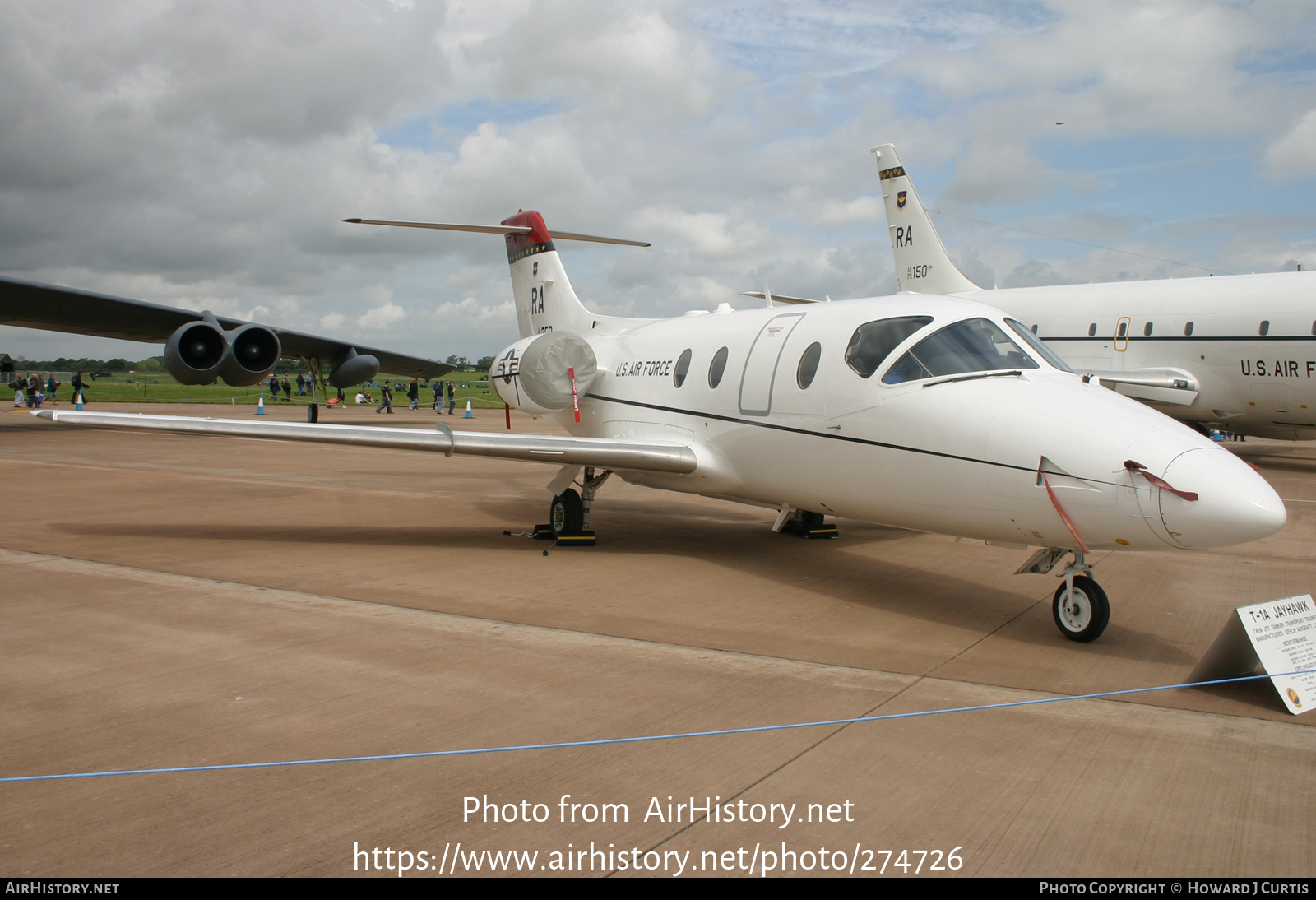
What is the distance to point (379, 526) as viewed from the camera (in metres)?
9.98

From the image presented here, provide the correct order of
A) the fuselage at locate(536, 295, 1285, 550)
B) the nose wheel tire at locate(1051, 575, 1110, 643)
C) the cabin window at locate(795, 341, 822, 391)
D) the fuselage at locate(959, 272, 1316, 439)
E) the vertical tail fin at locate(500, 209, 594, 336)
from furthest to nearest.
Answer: the fuselage at locate(959, 272, 1316, 439) → the vertical tail fin at locate(500, 209, 594, 336) → the cabin window at locate(795, 341, 822, 391) → the nose wheel tire at locate(1051, 575, 1110, 643) → the fuselage at locate(536, 295, 1285, 550)

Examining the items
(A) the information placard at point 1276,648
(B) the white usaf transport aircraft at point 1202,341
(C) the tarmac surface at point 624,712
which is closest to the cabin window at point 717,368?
(C) the tarmac surface at point 624,712

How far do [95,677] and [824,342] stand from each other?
219 inches

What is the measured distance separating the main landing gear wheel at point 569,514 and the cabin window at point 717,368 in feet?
6.49

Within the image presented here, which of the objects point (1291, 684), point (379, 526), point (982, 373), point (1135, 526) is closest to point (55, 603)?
point (379, 526)

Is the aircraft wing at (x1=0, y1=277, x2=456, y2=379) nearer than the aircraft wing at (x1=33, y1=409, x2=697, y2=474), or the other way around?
the aircraft wing at (x1=33, y1=409, x2=697, y2=474)

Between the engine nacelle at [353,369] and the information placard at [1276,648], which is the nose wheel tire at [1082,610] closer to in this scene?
the information placard at [1276,648]

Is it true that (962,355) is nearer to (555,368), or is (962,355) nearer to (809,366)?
(809,366)

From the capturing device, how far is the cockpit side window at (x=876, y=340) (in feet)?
21.5

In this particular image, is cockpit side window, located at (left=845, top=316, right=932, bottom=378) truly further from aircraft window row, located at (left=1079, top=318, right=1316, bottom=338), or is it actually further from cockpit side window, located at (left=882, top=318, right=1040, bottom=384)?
aircraft window row, located at (left=1079, top=318, right=1316, bottom=338)

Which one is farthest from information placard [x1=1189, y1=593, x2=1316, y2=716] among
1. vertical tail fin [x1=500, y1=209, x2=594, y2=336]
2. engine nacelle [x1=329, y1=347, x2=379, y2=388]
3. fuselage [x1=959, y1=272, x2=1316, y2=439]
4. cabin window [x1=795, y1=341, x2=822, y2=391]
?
engine nacelle [x1=329, y1=347, x2=379, y2=388]

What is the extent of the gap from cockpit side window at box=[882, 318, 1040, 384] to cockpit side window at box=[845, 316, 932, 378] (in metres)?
0.19

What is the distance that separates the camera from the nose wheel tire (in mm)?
5457

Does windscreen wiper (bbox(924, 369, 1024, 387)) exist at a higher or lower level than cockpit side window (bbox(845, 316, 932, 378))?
lower
